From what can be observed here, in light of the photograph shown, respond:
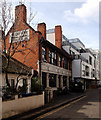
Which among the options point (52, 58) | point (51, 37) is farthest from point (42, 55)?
point (51, 37)

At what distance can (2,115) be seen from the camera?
7758 mm

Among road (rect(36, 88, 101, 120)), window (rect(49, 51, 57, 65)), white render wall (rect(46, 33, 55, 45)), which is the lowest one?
road (rect(36, 88, 101, 120))

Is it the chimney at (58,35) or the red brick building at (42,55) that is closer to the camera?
the red brick building at (42,55)

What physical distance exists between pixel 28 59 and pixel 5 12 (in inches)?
398

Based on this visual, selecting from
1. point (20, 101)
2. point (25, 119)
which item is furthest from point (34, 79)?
point (25, 119)

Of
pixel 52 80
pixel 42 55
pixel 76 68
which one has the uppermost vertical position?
pixel 42 55

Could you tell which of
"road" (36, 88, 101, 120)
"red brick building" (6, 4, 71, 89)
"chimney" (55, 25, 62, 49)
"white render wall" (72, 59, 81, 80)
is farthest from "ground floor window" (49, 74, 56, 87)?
"white render wall" (72, 59, 81, 80)

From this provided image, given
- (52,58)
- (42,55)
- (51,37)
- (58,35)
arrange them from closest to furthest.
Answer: (42,55), (52,58), (58,35), (51,37)

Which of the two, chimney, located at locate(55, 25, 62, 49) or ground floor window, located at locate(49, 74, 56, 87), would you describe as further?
chimney, located at locate(55, 25, 62, 49)

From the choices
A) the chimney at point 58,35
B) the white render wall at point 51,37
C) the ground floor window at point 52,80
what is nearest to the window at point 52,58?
the ground floor window at point 52,80

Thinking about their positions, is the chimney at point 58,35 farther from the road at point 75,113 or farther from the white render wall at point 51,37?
the road at point 75,113

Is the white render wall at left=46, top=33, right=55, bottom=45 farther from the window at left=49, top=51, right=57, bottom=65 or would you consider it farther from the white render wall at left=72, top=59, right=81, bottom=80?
the white render wall at left=72, top=59, right=81, bottom=80

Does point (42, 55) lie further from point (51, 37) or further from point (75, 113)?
point (75, 113)

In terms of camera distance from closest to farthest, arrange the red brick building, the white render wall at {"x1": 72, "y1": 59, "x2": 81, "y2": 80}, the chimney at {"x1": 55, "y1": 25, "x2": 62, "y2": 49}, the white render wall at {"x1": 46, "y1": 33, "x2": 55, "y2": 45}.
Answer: the red brick building, the chimney at {"x1": 55, "y1": 25, "x2": 62, "y2": 49}, the white render wall at {"x1": 46, "y1": 33, "x2": 55, "y2": 45}, the white render wall at {"x1": 72, "y1": 59, "x2": 81, "y2": 80}
